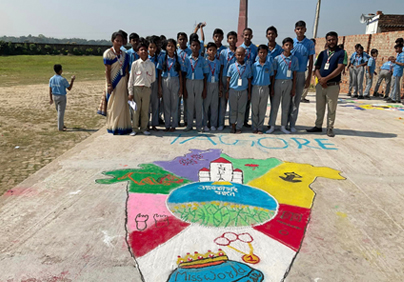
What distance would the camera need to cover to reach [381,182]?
4012 millimetres

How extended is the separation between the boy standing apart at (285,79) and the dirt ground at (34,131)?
12.7 ft

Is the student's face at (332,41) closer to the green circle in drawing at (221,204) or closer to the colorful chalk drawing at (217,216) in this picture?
the colorful chalk drawing at (217,216)

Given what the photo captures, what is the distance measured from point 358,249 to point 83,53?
43.7m

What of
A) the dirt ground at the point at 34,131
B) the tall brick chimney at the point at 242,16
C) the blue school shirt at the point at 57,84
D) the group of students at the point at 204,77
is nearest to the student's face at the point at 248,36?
the group of students at the point at 204,77

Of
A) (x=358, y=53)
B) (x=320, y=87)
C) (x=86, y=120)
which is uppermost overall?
(x=358, y=53)

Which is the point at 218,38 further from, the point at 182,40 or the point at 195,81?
the point at 195,81

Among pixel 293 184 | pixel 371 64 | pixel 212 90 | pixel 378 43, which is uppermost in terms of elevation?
pixel 378 43

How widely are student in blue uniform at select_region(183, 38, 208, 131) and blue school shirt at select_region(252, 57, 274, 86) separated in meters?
0.94

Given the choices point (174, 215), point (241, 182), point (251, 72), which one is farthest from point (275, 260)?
point (251, 72)

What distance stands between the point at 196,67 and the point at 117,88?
5.12ft

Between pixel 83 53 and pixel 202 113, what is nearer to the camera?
pixel 202 113

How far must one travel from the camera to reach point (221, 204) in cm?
332

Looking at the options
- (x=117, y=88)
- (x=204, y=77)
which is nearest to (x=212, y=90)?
(x=204, y=77)

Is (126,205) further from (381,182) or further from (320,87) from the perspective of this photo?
(320,87)
